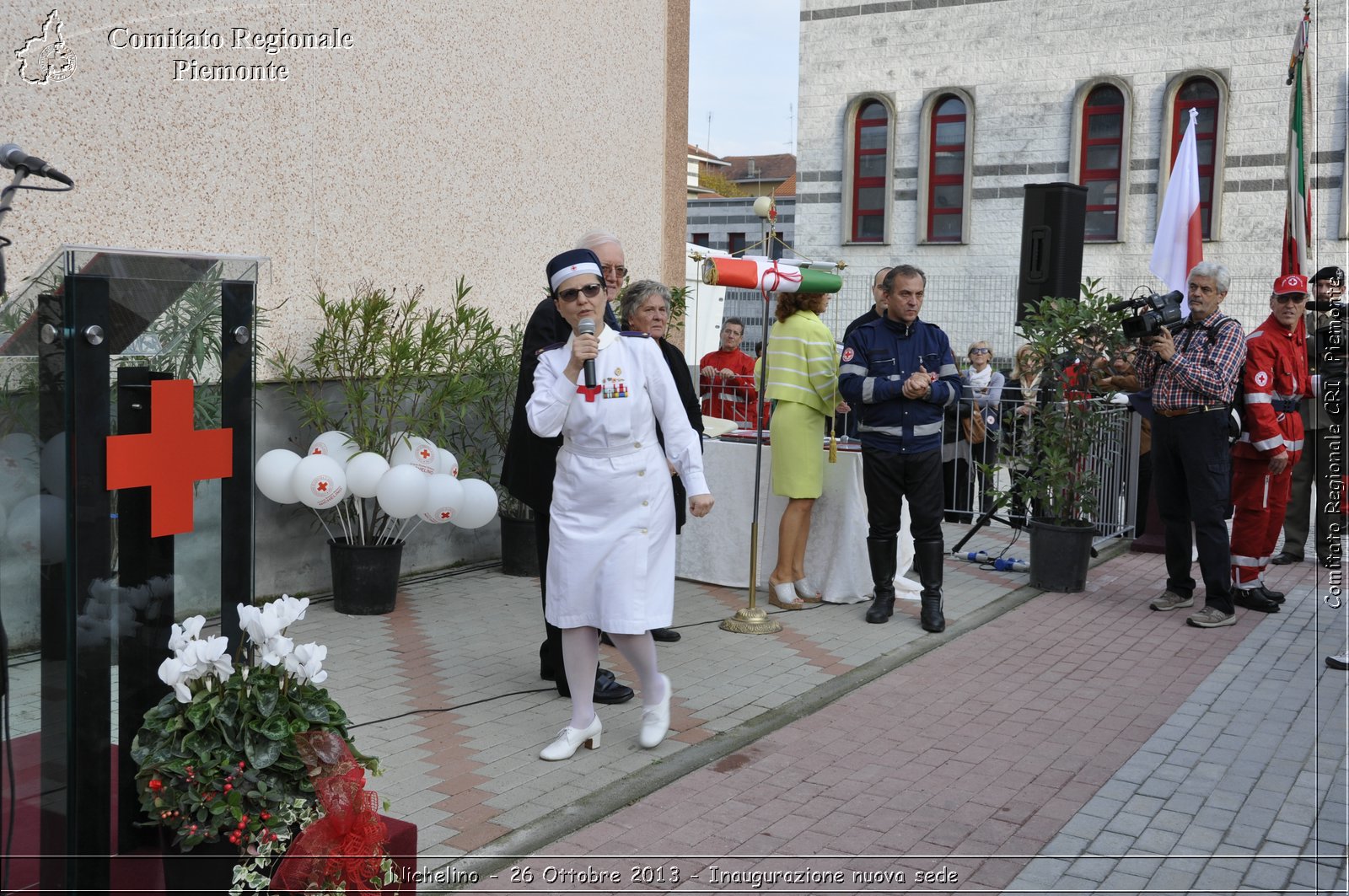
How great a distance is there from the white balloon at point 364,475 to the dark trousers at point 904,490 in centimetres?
287

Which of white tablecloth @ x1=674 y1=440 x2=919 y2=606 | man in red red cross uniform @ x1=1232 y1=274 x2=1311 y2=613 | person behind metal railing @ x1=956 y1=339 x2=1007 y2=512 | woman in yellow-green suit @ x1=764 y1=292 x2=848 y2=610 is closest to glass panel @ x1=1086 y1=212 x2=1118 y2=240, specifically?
person behind metal railing @ x1=956 y1=339 x2=1007 y2=512

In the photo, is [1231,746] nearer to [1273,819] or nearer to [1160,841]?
[1273,819]

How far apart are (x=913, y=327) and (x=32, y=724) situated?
17.9ft

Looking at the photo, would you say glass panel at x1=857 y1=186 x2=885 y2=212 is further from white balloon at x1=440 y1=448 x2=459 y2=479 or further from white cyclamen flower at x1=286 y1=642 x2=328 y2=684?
white cyclamen flower at x1=286 y1=642 x2=328 y2=684

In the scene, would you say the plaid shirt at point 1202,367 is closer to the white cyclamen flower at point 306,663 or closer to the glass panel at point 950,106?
the white cyclamen flower at point 306,663

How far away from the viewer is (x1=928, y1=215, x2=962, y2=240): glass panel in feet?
82.7

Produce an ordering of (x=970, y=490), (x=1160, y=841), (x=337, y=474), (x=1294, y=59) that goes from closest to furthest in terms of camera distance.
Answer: (x=1160, y=841) < (x=337, y=474) < (x=1294, y=59) < (x=970, y=490)

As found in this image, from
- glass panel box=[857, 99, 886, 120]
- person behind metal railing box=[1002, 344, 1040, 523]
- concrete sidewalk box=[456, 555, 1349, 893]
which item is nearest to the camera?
concrete sidewalk box=[456, 555, 1349, 893]

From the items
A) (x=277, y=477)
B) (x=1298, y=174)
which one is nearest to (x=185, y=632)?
(x=277, y=477)

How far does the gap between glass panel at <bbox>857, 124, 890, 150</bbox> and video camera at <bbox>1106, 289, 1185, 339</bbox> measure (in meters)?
18.7

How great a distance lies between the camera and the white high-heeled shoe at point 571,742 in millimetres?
5000

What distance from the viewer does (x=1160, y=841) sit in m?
4.31

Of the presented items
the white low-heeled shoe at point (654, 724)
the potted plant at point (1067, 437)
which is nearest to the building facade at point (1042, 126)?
the potted plant at point (1067, 437)

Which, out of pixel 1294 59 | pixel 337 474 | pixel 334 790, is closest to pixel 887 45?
pixel 1294 59
